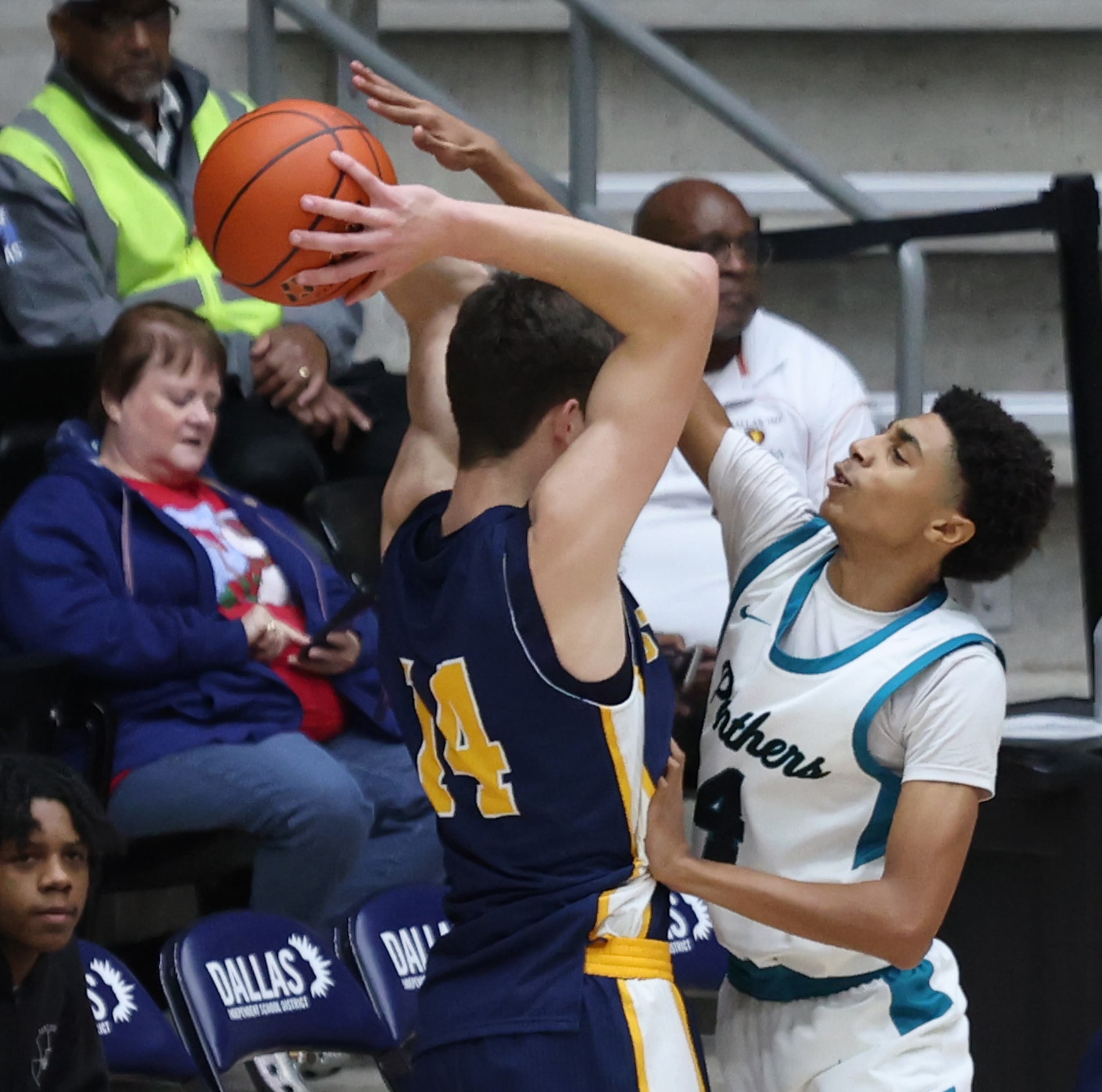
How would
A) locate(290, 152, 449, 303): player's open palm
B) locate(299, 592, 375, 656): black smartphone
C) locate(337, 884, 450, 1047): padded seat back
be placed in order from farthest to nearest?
1. locate(299, 592, 375, 656): black smartphone
2. locate(337, 884, 450, 1047): padded seat back
3. locate(290, 152, 449, 303): player's open palm

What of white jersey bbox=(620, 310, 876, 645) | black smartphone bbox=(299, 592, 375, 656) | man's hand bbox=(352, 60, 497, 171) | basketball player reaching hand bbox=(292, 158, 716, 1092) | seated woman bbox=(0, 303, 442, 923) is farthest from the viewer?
white jersey bbox=(620, 310, 876, 645)

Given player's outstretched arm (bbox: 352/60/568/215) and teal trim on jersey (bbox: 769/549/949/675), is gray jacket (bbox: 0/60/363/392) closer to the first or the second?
player's outstretched arm (bbox: 352/60/568/215)

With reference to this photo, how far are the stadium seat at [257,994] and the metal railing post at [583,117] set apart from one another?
→ 2.23 metres

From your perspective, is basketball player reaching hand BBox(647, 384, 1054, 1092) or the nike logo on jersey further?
the nike logo on jersey

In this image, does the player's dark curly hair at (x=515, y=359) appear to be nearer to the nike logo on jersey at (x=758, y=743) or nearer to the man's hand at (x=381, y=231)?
the man's hand at (x=381, y=231)

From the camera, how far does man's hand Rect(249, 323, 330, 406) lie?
413cm

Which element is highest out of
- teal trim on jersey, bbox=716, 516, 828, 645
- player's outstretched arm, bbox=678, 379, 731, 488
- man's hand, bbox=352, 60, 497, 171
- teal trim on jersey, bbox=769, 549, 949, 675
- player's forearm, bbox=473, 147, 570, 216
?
man's hand, bbox=352, 60, 497, 171

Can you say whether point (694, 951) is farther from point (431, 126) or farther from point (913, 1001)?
point (431, 126)

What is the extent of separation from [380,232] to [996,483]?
0.97 meters

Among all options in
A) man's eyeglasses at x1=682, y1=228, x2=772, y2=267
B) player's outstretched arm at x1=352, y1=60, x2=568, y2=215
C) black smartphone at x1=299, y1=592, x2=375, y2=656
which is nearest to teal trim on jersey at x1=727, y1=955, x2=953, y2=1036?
player's outstretched arm at x1=352, y1=60, x2=568, y2=215

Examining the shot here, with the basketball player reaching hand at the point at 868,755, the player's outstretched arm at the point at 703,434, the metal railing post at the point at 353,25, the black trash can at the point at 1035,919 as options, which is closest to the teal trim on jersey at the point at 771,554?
the basketball player reaching hand at the point at 868,755

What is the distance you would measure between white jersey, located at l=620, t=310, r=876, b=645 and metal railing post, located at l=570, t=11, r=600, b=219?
0.88m

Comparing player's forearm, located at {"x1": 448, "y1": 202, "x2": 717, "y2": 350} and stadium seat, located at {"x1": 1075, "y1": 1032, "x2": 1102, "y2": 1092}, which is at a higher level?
player's forearm, located at {"x1": 448, "y1": 202, "x2": 717, "y2": 350}

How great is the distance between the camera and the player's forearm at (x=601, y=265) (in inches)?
75.1
